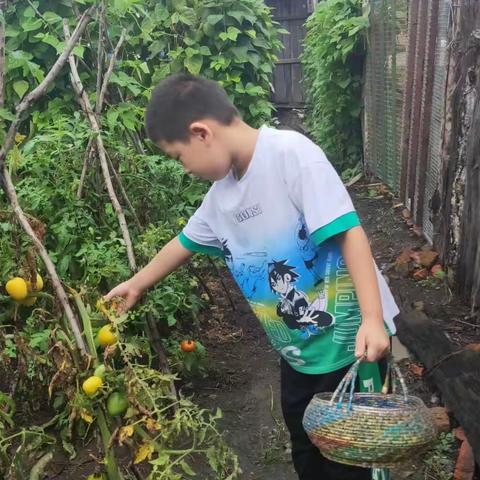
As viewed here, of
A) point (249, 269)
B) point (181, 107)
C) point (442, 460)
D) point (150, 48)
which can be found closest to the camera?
point (181, 107)

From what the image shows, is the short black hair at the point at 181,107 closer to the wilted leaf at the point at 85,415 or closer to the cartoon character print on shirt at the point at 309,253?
the cartoon character print on shirt at the point at 309,253

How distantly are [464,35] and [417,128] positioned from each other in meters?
1.65

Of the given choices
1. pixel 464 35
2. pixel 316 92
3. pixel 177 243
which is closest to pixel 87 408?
pixel 177 243

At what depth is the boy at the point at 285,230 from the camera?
5.84 feet

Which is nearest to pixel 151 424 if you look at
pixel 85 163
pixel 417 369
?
pixel 85 163

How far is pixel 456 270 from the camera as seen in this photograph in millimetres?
4062

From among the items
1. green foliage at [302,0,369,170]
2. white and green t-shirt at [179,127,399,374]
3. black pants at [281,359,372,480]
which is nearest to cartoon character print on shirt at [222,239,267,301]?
white and green t-shirt at [179,127,399,374]

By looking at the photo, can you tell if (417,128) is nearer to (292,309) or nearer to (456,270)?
(456,270)

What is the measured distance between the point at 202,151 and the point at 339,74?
256 inches

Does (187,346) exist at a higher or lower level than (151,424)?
lower

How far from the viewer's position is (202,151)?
6.04ft

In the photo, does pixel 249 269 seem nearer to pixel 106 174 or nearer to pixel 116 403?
pixel 116 403

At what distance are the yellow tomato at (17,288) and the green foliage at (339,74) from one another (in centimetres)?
614

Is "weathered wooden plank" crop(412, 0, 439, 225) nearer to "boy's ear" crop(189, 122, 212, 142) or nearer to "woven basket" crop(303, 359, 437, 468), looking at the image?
"boy's ear" crop(189, 122, 212, 142)
